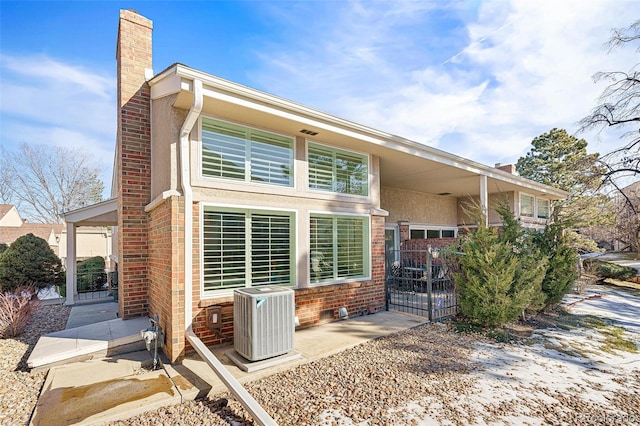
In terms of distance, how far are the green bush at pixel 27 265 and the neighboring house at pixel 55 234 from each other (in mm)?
13467

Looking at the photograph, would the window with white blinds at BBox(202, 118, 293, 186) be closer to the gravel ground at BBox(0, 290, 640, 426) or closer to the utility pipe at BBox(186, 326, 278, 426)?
the utility pipe at BBox(186, 326, 278, 426)

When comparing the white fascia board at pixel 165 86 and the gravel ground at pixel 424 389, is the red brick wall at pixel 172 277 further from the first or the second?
the white fascia board at pixel 165 86

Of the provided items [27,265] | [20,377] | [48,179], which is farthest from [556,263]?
[48,179]

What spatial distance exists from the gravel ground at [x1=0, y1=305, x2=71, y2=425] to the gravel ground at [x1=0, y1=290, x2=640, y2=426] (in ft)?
0.04

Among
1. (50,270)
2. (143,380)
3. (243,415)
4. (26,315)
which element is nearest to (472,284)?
(243,415)

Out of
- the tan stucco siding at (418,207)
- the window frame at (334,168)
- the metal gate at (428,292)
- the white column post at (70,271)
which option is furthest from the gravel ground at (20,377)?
the tan stucco siding at (418,207)

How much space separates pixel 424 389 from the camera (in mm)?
3635

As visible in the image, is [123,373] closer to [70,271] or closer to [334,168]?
[334,168]

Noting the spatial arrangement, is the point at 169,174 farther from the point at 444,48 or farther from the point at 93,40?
the point at 444,48

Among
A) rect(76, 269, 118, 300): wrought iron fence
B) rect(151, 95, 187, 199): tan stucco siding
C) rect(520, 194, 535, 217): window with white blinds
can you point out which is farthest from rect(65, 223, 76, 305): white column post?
rect(520, 194, 535, 217): window with white blinds

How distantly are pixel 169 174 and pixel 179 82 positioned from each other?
1.36 m

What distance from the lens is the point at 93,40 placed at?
7.91m

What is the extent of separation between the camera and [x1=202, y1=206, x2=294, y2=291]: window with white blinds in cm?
499

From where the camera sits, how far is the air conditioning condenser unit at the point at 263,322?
408 centimetres
